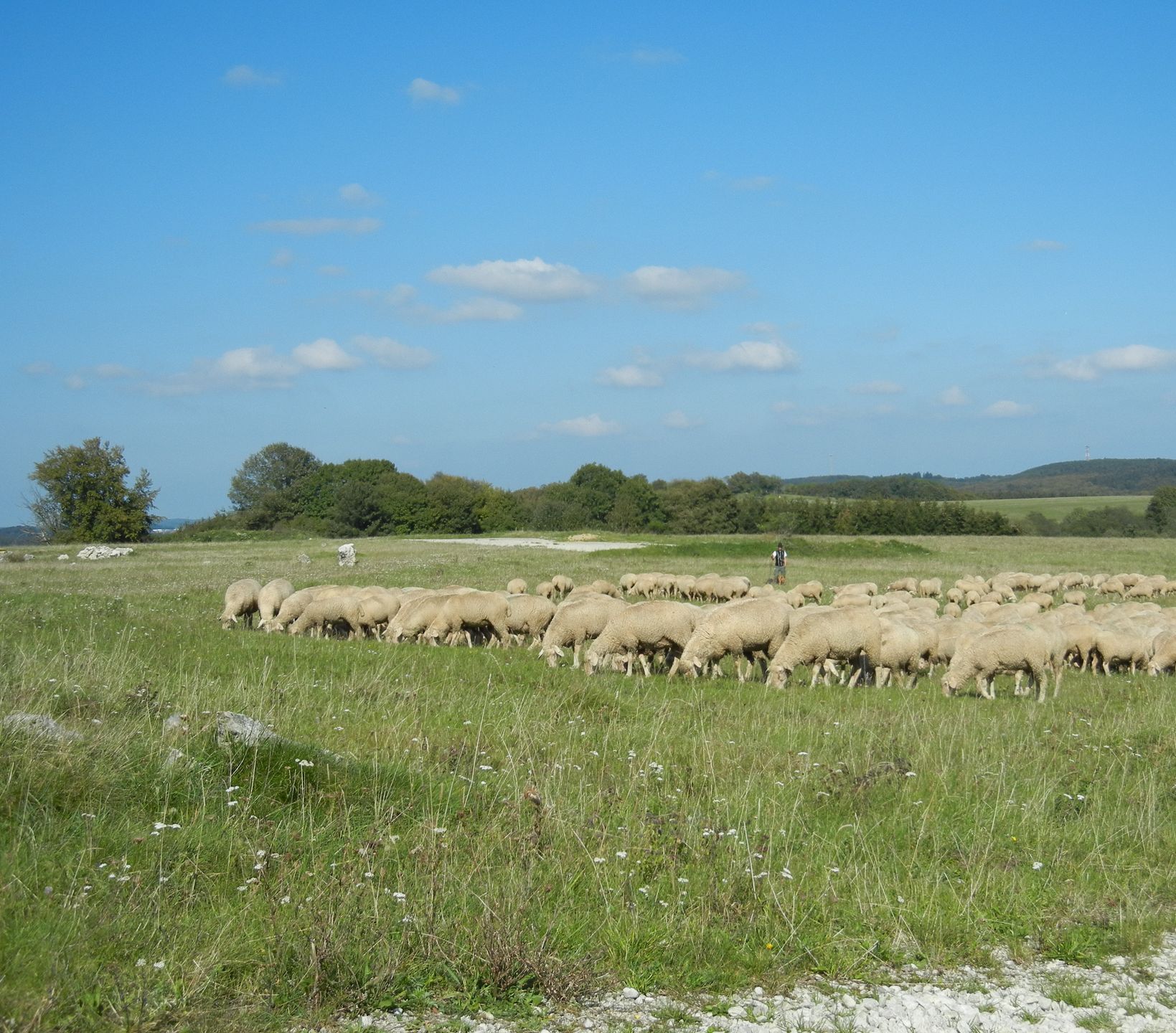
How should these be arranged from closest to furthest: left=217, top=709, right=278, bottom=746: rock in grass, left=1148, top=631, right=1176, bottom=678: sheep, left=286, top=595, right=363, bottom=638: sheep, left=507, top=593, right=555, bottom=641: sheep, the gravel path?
the gravel path < left=217, top=709, right=278, bottom=746: rock in grass < left=1148, top=631, right=1176, bottom=678: sheep < left=507, top=593, right=555, bottom=641: sheep < left=286, top=595, right=363, bottom=638: sheep

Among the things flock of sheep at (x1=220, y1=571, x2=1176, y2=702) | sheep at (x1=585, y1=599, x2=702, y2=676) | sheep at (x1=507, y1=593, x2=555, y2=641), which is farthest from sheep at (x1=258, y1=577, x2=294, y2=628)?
sheep at (x1=585, y1=599, x2=702, y2=676)

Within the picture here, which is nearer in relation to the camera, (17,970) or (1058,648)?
(17,970)

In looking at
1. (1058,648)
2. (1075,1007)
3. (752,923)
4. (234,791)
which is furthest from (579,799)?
(1058,648)

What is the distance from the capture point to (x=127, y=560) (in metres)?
52.8

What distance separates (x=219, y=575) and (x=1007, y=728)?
34.1 m

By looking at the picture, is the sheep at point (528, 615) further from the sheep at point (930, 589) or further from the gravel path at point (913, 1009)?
the sheep at point (930, 589)

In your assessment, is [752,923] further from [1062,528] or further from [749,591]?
[1062,528]

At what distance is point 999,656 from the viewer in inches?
672

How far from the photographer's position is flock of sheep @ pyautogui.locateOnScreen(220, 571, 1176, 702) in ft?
57.0

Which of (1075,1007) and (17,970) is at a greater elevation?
(17,970)

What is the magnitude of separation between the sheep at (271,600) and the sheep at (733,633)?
11.7m

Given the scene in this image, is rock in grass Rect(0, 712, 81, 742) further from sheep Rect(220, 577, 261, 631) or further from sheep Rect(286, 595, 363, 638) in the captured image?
sheep Rect(220, 577, 261, 631)

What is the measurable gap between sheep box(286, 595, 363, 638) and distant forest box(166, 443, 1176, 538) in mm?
64638

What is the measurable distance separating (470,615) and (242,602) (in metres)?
6.86
